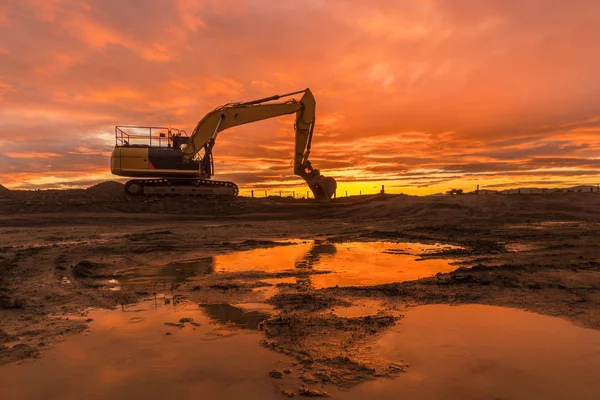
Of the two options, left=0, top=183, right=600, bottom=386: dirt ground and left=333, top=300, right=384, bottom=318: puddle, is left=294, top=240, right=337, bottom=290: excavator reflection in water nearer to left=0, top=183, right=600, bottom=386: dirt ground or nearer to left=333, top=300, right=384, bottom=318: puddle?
left=0, top=183, right=600, bottom=386: dirt ground

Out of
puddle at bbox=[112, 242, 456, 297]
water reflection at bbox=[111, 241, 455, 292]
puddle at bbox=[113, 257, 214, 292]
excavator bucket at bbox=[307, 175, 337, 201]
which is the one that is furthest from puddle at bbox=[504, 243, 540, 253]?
excavator bucket at bbox=[307, 175, 337, 201]

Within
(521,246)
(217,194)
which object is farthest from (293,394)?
(217,194)

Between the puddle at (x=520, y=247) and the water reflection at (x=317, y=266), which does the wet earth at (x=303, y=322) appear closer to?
the water reflection at (x=317, y=266)

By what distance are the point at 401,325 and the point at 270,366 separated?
1846 millimetres

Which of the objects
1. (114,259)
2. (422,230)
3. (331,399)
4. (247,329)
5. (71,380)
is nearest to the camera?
(331,399)

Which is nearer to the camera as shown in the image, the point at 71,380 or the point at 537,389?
the point at 537,389

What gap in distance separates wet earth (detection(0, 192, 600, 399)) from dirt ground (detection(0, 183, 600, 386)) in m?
0.04

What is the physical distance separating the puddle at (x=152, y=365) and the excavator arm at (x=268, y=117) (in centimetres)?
1785

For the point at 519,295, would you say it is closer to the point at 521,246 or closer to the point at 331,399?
the point at 331,399

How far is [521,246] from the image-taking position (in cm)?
1114

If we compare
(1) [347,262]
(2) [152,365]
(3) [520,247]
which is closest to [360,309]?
(2) [152,365]

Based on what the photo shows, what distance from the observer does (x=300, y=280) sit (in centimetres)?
733

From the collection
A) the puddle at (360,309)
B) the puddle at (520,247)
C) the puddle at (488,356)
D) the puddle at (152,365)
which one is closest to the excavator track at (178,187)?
the puddle at (520,247)

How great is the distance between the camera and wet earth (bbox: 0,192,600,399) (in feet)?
11.3
